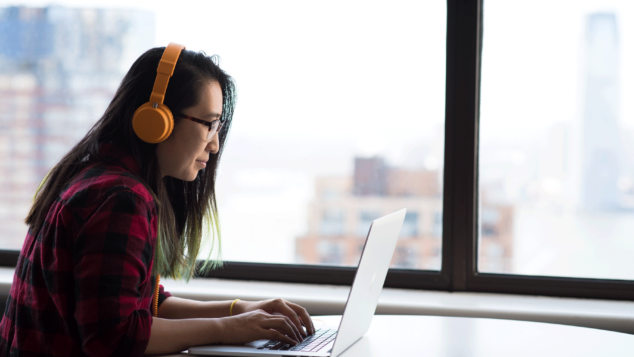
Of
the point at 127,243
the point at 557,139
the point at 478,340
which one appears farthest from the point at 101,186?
the point at 557,139

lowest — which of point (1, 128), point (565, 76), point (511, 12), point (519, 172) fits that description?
point (519, 172)

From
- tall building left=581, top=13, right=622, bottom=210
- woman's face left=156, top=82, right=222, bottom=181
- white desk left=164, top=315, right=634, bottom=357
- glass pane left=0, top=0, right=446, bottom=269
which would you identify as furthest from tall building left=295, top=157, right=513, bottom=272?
woman's face left=156, top=82, right=222, bottom=181

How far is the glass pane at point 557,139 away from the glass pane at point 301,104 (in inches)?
7.2

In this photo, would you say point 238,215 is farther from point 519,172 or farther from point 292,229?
point 519,172

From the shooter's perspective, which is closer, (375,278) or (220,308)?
(375,278)

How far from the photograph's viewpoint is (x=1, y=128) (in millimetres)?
2158

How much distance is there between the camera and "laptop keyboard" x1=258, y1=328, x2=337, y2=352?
939mm

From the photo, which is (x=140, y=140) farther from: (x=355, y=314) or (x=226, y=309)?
(x=355, y=314)

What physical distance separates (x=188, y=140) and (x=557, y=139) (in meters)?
1.29

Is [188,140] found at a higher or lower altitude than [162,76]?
lower

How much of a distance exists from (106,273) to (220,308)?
407 millimetres

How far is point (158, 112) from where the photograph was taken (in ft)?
3.18

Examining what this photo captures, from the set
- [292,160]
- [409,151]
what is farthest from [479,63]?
[292,160]

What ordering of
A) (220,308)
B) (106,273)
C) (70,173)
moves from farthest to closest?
(220,308) → (70,173) → (106,273)
